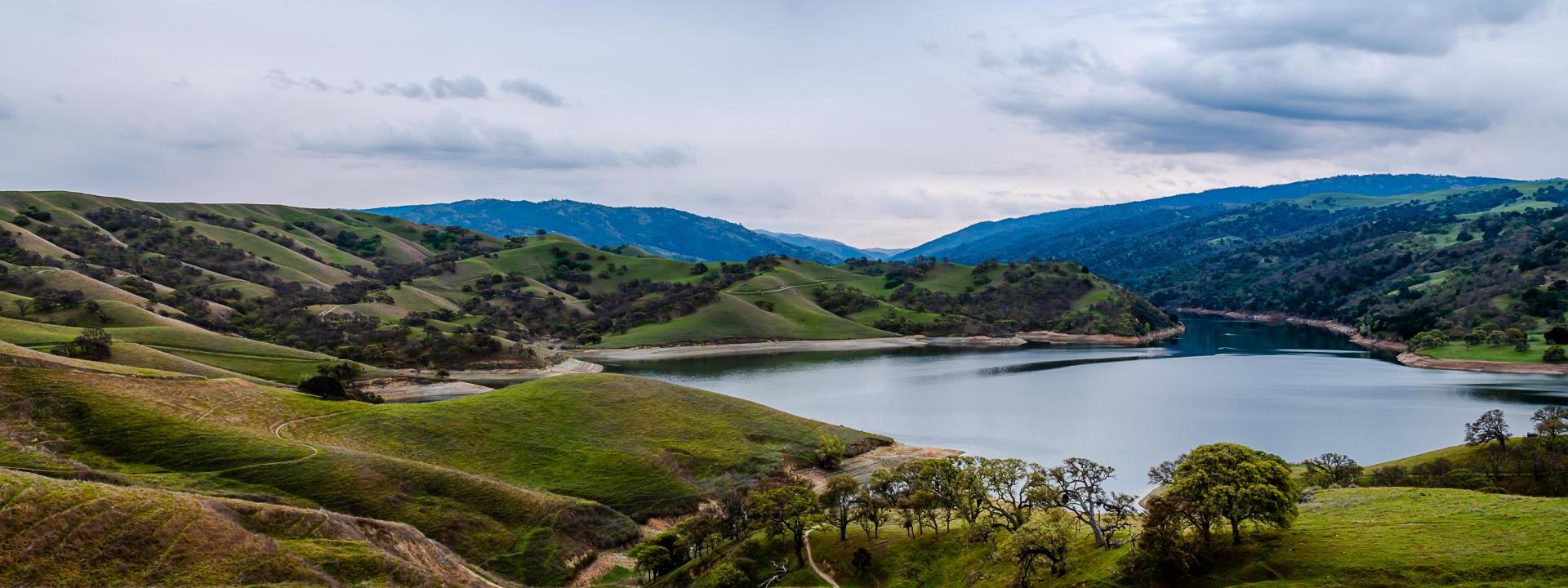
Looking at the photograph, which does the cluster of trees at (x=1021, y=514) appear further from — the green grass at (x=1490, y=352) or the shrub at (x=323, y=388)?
the green grass at (x=1490, y=352)

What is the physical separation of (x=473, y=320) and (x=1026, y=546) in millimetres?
171797

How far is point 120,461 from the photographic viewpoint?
50.1m

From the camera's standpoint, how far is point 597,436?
6962 centimetres

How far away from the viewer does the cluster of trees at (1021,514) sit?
32.9 metres

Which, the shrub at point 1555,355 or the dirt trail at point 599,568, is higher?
the shrub at point 1555,355

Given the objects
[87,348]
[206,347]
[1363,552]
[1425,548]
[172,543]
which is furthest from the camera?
[206,347]

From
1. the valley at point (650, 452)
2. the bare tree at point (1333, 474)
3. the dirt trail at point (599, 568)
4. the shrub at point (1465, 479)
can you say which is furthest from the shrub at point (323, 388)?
the shrub at point (1465, 479)

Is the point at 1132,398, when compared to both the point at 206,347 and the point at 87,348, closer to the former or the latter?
the point at 87,348

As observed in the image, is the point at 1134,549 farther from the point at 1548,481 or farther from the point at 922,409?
the point at 922,409

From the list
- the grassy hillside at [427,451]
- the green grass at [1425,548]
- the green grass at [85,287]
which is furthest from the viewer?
the green grass at [85,287]

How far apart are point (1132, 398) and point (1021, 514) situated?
7543 centimetres

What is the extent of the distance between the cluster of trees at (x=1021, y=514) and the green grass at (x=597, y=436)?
41.4 feet

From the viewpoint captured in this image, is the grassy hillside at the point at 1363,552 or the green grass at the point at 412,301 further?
the green grass at the point at 412,301

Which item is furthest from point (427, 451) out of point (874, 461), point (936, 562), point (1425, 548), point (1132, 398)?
point (1132, 398)
